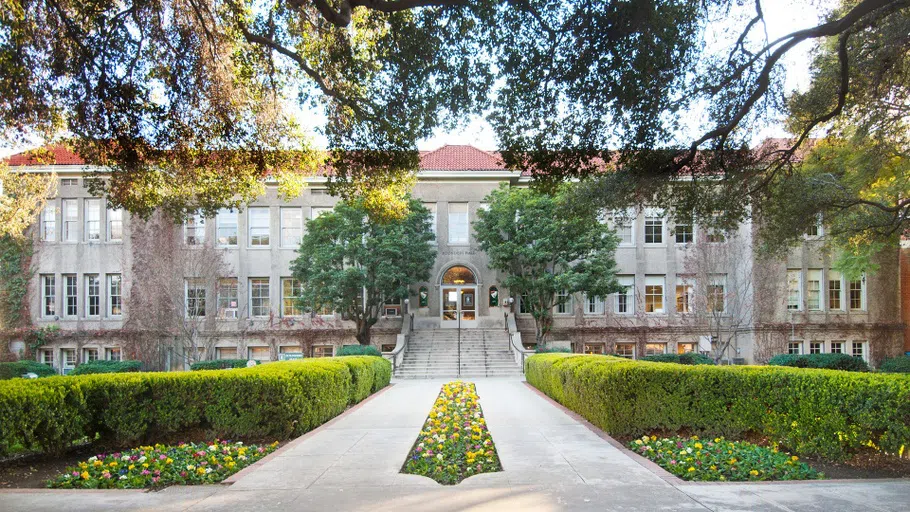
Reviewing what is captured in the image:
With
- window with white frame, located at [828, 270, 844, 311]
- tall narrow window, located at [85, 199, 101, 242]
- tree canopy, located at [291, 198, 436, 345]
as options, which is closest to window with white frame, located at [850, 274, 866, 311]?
window with white frame, located at [828, 270, 844, 311]

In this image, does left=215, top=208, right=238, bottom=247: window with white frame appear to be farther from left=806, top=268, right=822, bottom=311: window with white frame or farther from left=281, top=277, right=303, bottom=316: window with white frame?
left=806, top=268, right=822, bottom=311: window with white frame

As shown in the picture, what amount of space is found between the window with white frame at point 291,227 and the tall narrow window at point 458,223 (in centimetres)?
755

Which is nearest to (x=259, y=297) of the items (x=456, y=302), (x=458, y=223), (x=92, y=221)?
(x=92, y=221)

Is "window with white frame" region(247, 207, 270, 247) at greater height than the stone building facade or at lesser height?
greater

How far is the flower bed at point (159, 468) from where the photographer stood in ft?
24.2

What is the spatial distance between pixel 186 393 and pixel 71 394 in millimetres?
1527

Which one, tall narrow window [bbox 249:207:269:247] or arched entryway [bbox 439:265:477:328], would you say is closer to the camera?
arched entryway [bbox 439:265:477:328]

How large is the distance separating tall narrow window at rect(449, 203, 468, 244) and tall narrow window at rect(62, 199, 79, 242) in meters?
18.5

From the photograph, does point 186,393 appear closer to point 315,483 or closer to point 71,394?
point 71,394

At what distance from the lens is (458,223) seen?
1378 inches

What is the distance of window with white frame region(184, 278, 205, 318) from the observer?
28.9 meters

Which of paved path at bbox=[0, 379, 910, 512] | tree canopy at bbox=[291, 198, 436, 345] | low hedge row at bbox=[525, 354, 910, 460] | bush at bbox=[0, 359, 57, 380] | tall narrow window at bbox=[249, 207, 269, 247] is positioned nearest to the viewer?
paved path at bbox=[0, 379, 910, 512]

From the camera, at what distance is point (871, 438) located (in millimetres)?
8094

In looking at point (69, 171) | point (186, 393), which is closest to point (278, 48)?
point (186, 393)
